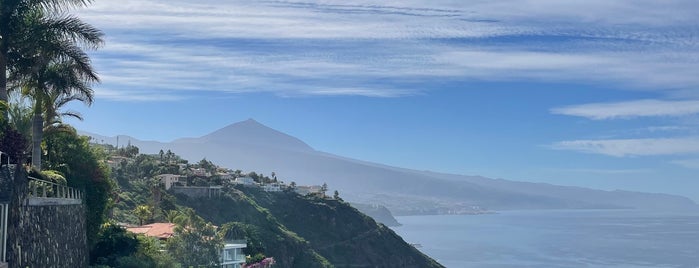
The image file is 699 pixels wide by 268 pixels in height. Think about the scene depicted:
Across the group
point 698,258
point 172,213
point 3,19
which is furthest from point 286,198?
point 698,258

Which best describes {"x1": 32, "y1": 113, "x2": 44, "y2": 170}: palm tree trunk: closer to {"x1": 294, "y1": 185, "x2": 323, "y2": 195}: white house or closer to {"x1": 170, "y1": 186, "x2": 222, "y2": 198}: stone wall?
{"x1": 170, "y1": 186, "x2": 222, "y2": 198}: stone wall

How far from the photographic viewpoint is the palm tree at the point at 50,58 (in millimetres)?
25156

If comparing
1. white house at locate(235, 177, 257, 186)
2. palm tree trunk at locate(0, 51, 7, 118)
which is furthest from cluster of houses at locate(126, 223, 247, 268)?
white house at locate(235, 177, 257, 186)

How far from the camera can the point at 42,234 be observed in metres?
20.0

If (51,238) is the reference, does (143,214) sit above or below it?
above

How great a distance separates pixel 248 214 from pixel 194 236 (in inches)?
2214

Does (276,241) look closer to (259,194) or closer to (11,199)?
(259,194)

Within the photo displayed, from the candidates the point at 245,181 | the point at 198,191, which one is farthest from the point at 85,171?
the point at 245,181

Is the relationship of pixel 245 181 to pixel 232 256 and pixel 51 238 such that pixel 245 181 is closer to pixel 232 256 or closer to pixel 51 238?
pixel 232 256

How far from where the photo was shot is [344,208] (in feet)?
427

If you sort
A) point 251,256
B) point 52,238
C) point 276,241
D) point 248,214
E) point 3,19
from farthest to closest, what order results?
1. point 248,214
2. point 276,241
3. point 251,256
4. point 3,19
5. point 52,238

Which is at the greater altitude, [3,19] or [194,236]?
[3,19]

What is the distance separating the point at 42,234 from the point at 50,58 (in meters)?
7.95

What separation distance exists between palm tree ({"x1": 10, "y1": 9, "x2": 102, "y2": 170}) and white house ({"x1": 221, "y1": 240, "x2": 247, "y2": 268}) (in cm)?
2866
